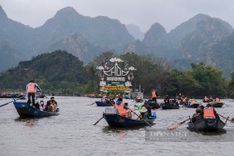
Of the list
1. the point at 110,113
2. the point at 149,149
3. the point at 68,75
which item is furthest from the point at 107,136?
the point at 68,75

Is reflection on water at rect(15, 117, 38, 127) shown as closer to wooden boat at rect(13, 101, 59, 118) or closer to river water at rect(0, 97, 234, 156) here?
wooden boat at rect(13, 101, 59, 118)

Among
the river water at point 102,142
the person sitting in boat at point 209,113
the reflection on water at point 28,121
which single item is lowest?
the river water at point 102,142

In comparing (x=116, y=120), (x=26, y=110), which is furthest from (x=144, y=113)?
(x=26, y=110)

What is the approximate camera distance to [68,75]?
497ft

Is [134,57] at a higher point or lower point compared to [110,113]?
higher

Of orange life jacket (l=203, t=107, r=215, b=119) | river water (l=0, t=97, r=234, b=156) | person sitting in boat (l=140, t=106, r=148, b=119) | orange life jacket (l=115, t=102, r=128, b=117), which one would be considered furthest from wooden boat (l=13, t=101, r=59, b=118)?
orange life jacket (l=203, t=107, r=215, b=119)

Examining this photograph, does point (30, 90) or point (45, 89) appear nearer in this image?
point (30, 90)

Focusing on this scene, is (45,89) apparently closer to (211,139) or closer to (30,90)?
(30,90)

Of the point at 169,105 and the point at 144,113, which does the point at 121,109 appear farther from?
the point at 169,105

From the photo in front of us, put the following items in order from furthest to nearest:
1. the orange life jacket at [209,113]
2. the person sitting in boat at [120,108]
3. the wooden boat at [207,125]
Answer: the person sitting in boat at [120,108] → the orange life jacket at [209,113] → the wooden boat at [207,125]

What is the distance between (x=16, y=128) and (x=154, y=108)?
2541cm

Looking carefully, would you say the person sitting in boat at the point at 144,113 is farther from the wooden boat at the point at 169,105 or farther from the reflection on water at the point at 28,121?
the wooden boat at the point at 169,105

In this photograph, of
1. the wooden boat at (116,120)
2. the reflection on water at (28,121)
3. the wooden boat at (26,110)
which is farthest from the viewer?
the wooden boat at (26,110)

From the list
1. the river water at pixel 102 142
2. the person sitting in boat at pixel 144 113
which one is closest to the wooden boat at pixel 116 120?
the river water at pixel 102 142
